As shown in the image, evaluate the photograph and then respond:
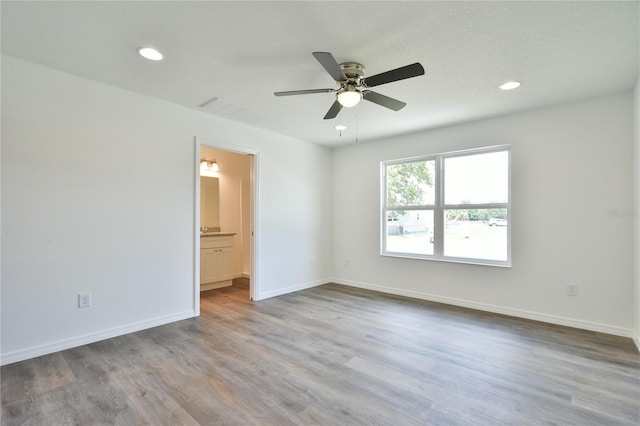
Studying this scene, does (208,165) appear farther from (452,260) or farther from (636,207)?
(636,207)

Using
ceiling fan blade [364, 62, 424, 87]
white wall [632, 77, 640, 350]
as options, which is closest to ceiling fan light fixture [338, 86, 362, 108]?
ceiling fan blade [364, 62, 424, 87]

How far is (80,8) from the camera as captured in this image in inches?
75.3

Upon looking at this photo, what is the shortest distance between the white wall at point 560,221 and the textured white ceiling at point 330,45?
0.39 m

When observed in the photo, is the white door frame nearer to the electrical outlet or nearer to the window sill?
the electrical outlet

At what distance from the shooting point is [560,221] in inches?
136

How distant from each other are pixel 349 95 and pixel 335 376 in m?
2.18

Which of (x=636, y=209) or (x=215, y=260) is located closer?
(x=636, y=209)

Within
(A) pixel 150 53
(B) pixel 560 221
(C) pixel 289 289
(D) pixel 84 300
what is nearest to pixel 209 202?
(C) pixel 289 289

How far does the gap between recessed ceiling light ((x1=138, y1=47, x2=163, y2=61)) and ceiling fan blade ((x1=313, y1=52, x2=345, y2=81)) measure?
1350 mm

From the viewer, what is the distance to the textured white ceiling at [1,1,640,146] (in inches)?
75.2

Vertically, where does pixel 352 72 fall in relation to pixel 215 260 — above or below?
above

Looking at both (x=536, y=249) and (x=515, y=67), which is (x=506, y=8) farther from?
(x=536, y=249)

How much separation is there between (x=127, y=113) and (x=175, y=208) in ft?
3.57

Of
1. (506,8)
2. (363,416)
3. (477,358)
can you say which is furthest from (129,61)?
(477,358)
